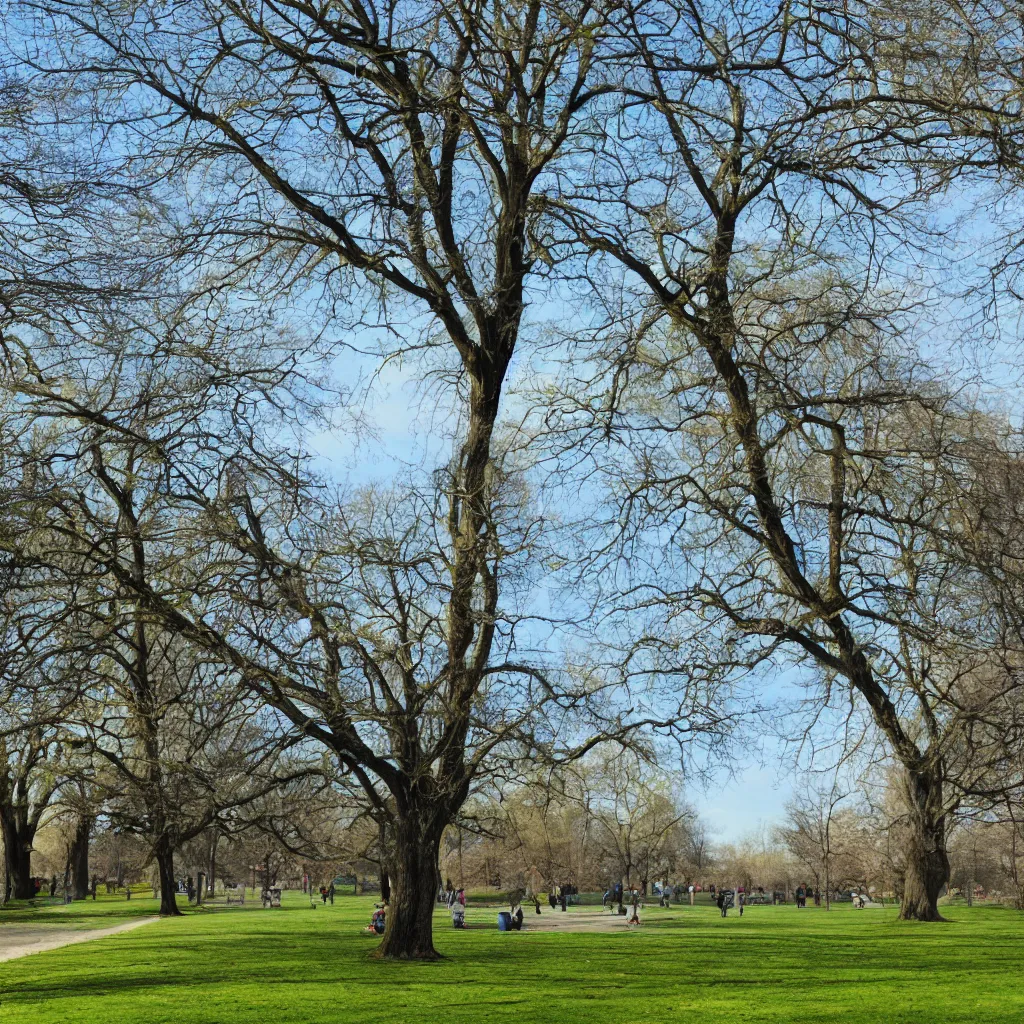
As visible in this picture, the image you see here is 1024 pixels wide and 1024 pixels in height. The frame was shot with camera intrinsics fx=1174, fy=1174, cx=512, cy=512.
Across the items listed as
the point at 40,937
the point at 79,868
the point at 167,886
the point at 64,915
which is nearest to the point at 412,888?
the point at 40,937

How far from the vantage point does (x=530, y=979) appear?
16.3 m

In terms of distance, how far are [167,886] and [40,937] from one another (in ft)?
32.7

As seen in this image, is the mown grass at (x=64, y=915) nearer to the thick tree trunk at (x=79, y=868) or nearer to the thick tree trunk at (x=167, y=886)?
the thick tree trunk at (x=167, y=886)

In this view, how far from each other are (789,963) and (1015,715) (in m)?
5.47

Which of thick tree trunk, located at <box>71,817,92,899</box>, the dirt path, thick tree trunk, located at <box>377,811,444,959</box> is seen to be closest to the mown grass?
the dirt path

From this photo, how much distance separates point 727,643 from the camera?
64.8 feet

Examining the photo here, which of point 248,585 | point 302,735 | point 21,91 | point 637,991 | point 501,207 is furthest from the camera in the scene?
point 501,207

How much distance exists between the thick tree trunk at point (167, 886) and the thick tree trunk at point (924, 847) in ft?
66.4

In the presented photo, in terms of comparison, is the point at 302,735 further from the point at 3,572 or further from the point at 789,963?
the point at 789,963

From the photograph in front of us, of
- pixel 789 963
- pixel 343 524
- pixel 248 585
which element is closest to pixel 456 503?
pixel 343 524

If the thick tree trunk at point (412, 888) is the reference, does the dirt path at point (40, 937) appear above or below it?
below

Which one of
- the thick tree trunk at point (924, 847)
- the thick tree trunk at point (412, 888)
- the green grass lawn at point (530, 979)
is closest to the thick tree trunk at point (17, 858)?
the green grass lawn at point (530, 979)

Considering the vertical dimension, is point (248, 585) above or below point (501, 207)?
below

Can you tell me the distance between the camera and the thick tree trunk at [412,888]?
18.8 m
